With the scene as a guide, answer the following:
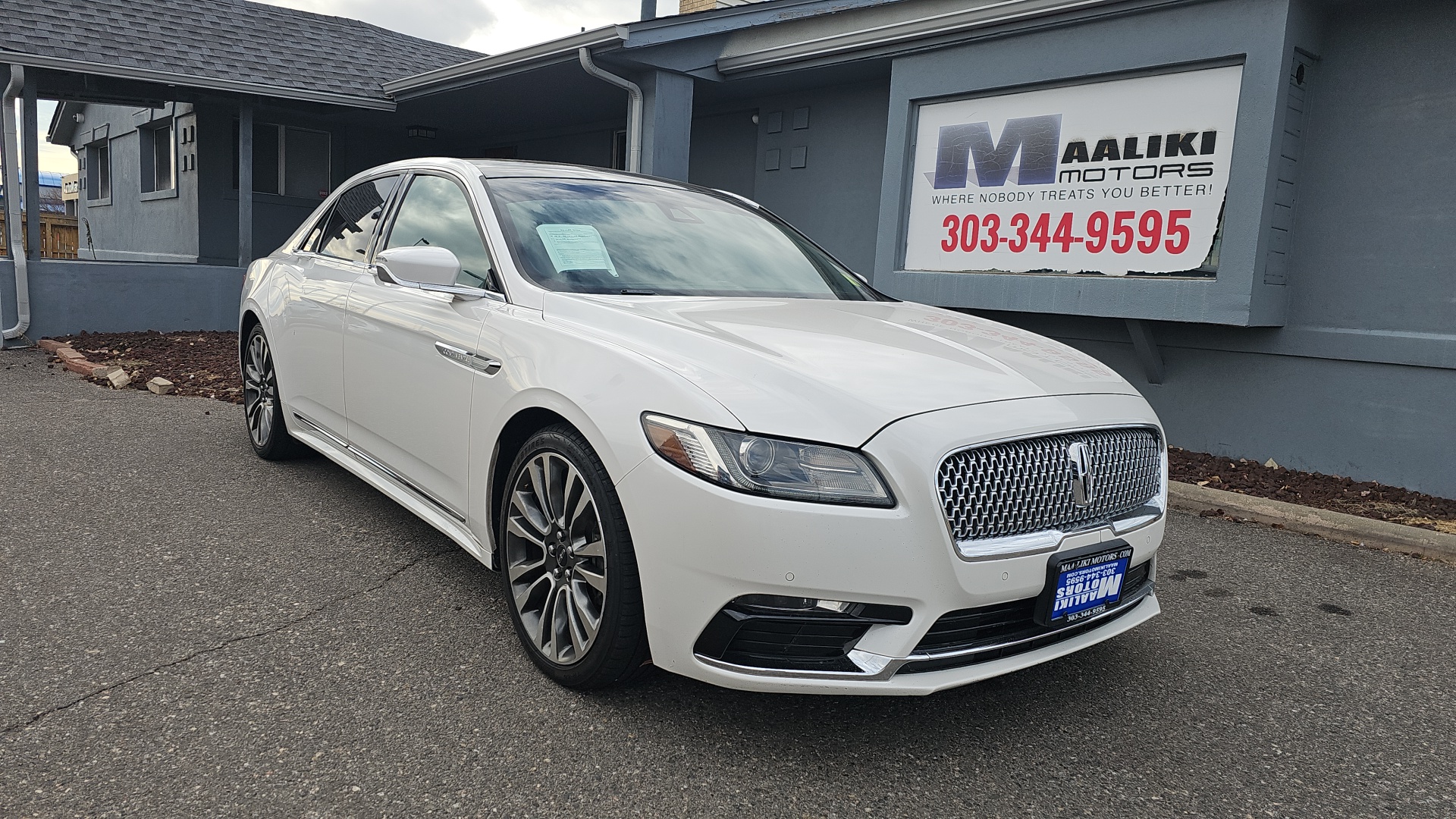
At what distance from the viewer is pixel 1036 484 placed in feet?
8.52

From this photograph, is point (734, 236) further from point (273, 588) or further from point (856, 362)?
point (273, 588)

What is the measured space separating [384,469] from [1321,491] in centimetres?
532

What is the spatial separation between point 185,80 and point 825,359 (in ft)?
34.7

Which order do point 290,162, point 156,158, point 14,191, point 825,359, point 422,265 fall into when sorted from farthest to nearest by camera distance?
1. point 156,158
2. point 290,162
3. point 14,191
4. point 422,265
5. point 825,359

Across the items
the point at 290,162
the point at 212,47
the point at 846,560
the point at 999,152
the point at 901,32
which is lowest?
the point at 846,560

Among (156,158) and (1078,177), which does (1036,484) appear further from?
(156,158)

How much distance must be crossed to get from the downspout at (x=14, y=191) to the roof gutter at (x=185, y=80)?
0.66 feet

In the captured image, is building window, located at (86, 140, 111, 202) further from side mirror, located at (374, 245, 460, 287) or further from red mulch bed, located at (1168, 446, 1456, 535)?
red mulch bed, located at (1168, 446, 1456, 535)

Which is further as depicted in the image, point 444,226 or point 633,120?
point 633,120

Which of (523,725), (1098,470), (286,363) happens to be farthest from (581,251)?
(286,363)

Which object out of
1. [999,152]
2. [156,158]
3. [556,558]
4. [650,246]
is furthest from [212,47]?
[556,558]

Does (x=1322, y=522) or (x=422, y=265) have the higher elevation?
(x=422, y=265)

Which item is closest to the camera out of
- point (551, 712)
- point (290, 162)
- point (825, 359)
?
point (825, 359)

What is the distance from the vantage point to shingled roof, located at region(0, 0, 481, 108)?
10320 mm
